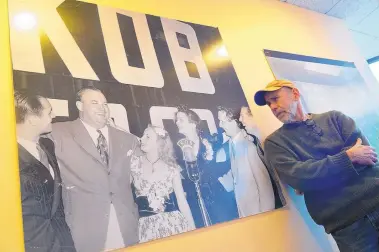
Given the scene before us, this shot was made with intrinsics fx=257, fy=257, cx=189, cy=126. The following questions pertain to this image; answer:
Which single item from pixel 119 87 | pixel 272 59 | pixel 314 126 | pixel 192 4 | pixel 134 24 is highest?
pixel 192 4

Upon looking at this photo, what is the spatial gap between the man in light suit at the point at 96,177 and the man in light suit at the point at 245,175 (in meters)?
0.45

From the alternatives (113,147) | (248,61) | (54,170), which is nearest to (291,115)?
(248,61)

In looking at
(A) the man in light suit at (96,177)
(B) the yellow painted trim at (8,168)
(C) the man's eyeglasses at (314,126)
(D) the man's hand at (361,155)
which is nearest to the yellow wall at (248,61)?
(B) the yellow painted trim at (8,168)

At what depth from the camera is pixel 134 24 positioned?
134 centimetres

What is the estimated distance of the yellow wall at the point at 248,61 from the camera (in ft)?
2.82

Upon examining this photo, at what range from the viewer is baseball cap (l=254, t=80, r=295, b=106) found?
137 cm

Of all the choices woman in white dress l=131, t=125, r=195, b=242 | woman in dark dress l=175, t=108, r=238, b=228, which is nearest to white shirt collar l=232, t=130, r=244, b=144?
woman in dark dress l=175, t=108, r=238, b=228

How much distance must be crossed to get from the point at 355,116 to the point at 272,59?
0.79 metres

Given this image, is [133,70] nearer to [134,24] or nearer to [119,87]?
[119,87]

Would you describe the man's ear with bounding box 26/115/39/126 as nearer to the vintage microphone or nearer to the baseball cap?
the vintage microphone

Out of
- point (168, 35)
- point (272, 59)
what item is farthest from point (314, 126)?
point (168, 35)

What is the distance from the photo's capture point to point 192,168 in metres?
1.14

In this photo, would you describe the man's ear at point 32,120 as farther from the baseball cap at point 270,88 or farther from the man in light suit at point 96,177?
the baseball cap at point 270,88

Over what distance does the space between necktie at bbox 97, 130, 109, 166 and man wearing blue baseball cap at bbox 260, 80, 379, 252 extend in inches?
30.4
